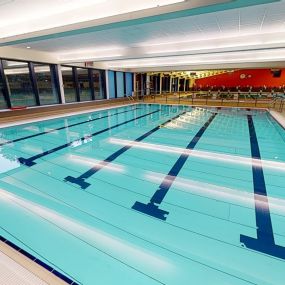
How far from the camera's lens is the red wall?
645 inches

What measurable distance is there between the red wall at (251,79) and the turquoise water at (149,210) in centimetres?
1530

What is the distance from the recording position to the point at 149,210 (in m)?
2.20

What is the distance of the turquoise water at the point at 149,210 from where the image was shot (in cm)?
150

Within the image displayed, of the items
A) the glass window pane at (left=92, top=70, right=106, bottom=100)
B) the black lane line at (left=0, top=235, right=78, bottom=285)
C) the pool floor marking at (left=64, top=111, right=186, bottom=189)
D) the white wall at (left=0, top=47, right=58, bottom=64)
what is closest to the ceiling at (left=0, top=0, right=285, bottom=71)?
the white wall at (left=0, top=47, right=58, bottom=64)

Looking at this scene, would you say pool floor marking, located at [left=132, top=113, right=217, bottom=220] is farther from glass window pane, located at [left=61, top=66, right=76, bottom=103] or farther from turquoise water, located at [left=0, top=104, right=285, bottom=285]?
glass window pane, located at [left=61, top=66, right=76, bottom=103]

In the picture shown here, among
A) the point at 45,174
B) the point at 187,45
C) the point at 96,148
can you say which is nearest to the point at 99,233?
the point at 45,174

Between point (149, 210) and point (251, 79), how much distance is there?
1889cm

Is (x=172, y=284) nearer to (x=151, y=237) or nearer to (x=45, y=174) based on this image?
(x=151, y=237)

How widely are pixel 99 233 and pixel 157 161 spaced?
1983mm

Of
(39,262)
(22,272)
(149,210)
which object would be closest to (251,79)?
(149,210)

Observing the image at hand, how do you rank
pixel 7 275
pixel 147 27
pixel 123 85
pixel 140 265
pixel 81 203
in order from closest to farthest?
1. pixel 7 275
2. pixel 140 265
3. pixel 81 203
4. pixel 147 27
5. pixel 123 85

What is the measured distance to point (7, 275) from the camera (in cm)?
129

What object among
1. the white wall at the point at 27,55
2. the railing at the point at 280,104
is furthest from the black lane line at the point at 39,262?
the railing at the point at 280,104

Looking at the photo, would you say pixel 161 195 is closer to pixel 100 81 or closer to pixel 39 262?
pixel 39 262
